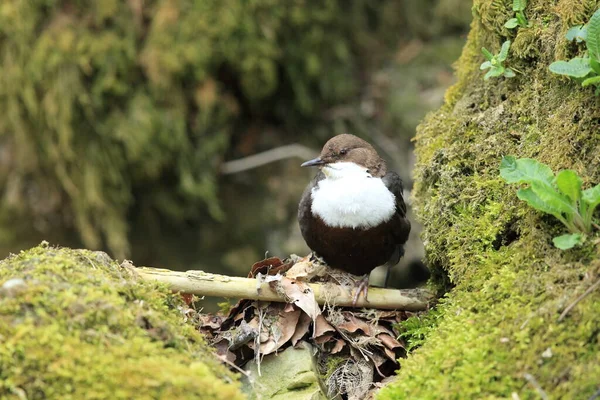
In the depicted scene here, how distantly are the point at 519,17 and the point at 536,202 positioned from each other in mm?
1153

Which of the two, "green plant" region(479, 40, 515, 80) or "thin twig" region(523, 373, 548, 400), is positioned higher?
"green plant" region(479, 40, 515, 80)

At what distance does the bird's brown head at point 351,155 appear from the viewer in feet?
12.8

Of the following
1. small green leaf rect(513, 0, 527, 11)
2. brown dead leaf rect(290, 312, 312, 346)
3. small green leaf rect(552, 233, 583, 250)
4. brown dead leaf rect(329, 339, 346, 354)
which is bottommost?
brown dead leaf rect(329, 339, 346, 354)

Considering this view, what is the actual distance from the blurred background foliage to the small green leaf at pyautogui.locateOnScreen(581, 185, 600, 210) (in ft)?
12.3

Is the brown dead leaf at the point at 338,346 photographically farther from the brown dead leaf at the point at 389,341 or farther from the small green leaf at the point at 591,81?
the small green leaf at the point at 591,81

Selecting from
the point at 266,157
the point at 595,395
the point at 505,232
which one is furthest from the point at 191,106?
the point at 595,395

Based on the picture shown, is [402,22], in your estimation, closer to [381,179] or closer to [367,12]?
[367,12]

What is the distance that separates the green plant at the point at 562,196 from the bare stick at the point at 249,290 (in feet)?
3.39

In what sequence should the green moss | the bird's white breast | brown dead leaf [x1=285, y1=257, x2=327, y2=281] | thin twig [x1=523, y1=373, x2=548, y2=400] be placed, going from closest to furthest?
thin twig [x1=523, y1=373, x2=548, y2=400], brown dead leaf [x1=285, y1=257, x2=327, y2=281], the bird's white breast, the green moss

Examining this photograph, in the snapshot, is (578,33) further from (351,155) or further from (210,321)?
(210,321)

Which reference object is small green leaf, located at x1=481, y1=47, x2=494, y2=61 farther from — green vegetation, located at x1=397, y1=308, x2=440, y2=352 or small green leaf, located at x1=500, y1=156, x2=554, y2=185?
green vegetation, located at x1=397, y1=308, x2=440, y2=352

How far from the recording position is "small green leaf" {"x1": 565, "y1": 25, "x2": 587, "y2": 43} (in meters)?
2.79

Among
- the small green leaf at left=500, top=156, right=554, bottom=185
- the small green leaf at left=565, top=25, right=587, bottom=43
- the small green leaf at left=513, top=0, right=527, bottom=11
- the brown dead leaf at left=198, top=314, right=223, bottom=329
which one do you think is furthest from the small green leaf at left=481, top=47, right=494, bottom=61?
the brown dead leaf at left=198, top=314, right=223, bottom=329

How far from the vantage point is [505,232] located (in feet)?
9.89
